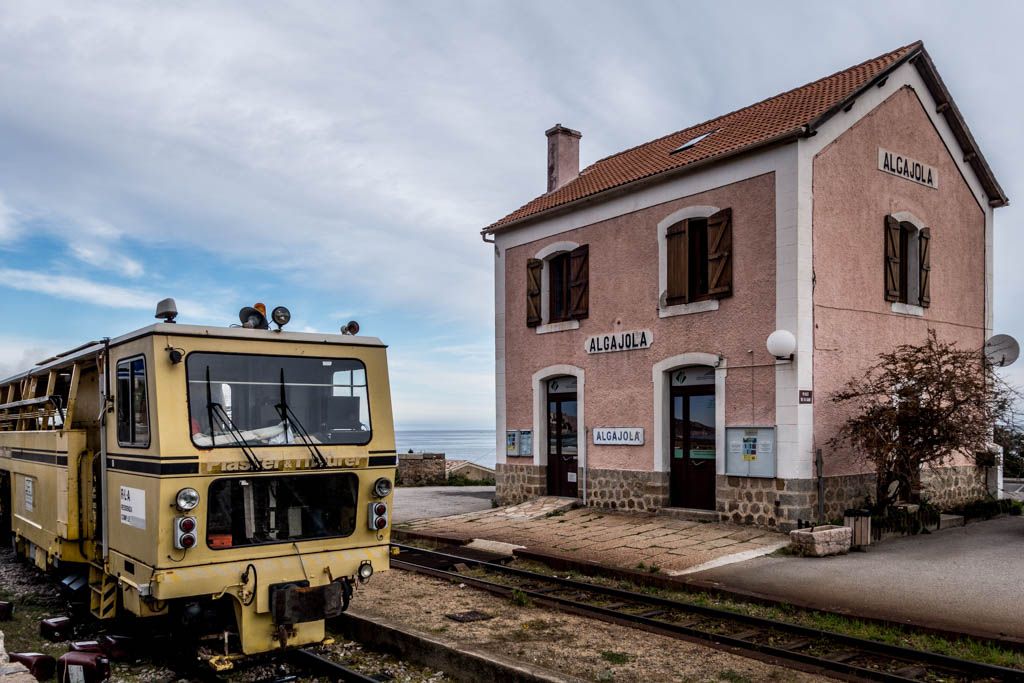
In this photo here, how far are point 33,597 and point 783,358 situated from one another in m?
10.6

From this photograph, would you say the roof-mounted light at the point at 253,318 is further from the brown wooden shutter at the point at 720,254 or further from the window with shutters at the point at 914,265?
the window with shutters at the point at 914,265

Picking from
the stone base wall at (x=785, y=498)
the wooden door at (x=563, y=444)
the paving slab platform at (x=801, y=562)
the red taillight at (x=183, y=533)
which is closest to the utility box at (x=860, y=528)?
the paving slab platform at (x=801, y=562)

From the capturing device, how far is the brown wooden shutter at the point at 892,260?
14766 mm

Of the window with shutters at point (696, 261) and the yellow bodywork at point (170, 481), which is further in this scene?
the window with shutters at point (696, 261)

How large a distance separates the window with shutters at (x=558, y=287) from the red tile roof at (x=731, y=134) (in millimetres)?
1000

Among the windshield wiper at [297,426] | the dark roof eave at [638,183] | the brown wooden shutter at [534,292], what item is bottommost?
the windshield wiper at [297,426]

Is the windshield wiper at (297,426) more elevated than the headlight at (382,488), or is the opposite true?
the windshield wiper at (297,426)

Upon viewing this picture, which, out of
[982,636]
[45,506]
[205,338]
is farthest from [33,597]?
[982,636]

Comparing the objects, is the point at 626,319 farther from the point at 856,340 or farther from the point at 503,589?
the point at 503,589

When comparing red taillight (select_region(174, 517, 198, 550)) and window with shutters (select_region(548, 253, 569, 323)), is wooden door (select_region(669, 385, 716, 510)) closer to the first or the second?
window with shutters (select_region(548, 253, 569, 323))

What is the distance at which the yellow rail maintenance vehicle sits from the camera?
250 inches

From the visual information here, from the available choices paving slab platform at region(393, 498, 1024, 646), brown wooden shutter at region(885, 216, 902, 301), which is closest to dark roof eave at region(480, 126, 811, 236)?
brown wooden shutter at region(885, 216, 902, 301)

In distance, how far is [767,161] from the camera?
1373cm

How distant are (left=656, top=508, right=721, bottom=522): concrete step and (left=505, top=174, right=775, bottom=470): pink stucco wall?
0.88 meters
